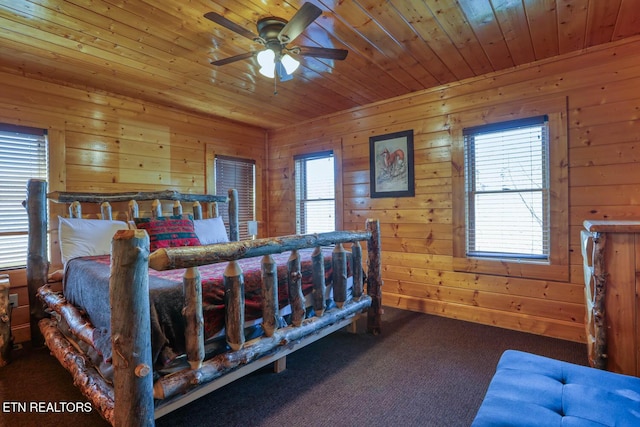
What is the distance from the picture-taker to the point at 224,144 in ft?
14.4

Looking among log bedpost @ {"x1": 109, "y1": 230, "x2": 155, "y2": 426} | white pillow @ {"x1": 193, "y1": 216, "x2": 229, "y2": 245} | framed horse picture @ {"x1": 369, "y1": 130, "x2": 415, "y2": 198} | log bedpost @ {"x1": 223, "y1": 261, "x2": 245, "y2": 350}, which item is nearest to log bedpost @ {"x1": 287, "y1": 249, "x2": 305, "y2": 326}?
log bedpost @ {"x1": 223, "y1": 261, "x2": 245, "y2": 350}

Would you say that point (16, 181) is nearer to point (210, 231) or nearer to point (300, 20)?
point (210, 231)

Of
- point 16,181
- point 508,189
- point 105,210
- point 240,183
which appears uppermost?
point 240,183

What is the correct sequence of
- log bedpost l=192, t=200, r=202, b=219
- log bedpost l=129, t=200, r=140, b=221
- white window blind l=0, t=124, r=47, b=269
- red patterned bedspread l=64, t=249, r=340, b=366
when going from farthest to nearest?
1. log bedpost l=192, t=200, r=202, b=219
2. log bedpost l=129, t=200, r=140, b=221
3. white window blind l=0, t=124, r=47, b=269
4. red patterned bedspread l=64, t=249, r=340, b=366

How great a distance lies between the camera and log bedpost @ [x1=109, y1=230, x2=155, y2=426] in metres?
1.31

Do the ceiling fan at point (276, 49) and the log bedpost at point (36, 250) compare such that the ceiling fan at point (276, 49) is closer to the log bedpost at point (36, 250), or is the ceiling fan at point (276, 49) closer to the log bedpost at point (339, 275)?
the log bedpost at point (339, 275)

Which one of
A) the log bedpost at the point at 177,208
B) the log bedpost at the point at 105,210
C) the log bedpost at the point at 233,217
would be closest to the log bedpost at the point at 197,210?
the log bedpost at the point at 177,208

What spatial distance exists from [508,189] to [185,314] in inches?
115

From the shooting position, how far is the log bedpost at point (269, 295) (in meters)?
1.90

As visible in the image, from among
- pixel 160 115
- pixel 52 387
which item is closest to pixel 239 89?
pixel 160 115

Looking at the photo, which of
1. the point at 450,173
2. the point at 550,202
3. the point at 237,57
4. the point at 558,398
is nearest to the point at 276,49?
the point at 237,57

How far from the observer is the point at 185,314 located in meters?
1.51

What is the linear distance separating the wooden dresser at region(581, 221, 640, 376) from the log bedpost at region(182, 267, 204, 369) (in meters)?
2.07

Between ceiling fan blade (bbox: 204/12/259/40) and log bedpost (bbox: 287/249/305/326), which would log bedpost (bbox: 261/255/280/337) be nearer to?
log bedpost (bbox: 287/249/305/326)
